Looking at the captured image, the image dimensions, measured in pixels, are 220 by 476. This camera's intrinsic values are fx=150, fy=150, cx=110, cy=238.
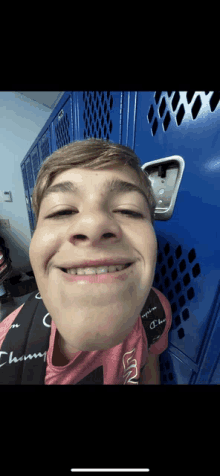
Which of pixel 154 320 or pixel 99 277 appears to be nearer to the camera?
pixel 99 277

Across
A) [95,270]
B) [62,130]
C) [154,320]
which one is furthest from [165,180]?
[62,130]

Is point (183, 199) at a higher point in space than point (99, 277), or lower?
higher

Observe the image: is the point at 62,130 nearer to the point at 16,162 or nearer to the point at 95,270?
the point at 16,162

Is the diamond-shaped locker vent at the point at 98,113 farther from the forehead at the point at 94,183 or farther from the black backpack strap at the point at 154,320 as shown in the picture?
the black backpack strap at the point at 154,320

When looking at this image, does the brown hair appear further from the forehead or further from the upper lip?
the upper lip

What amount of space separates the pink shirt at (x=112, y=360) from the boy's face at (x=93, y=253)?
152 millimetres

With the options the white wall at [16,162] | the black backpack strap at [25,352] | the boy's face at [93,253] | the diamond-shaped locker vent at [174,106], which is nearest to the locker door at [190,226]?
the diamond-shaped locker vent at [174,106]

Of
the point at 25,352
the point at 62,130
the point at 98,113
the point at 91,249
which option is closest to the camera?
the point at 91,249

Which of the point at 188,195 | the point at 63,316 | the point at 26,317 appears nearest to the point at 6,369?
the point at 26,317

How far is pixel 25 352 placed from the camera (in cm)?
36

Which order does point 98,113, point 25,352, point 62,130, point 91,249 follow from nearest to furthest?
point 91,249, point 25,352, point 98,113, point 62,130

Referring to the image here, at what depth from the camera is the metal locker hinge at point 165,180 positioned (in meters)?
0.34

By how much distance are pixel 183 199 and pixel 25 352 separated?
52cm
